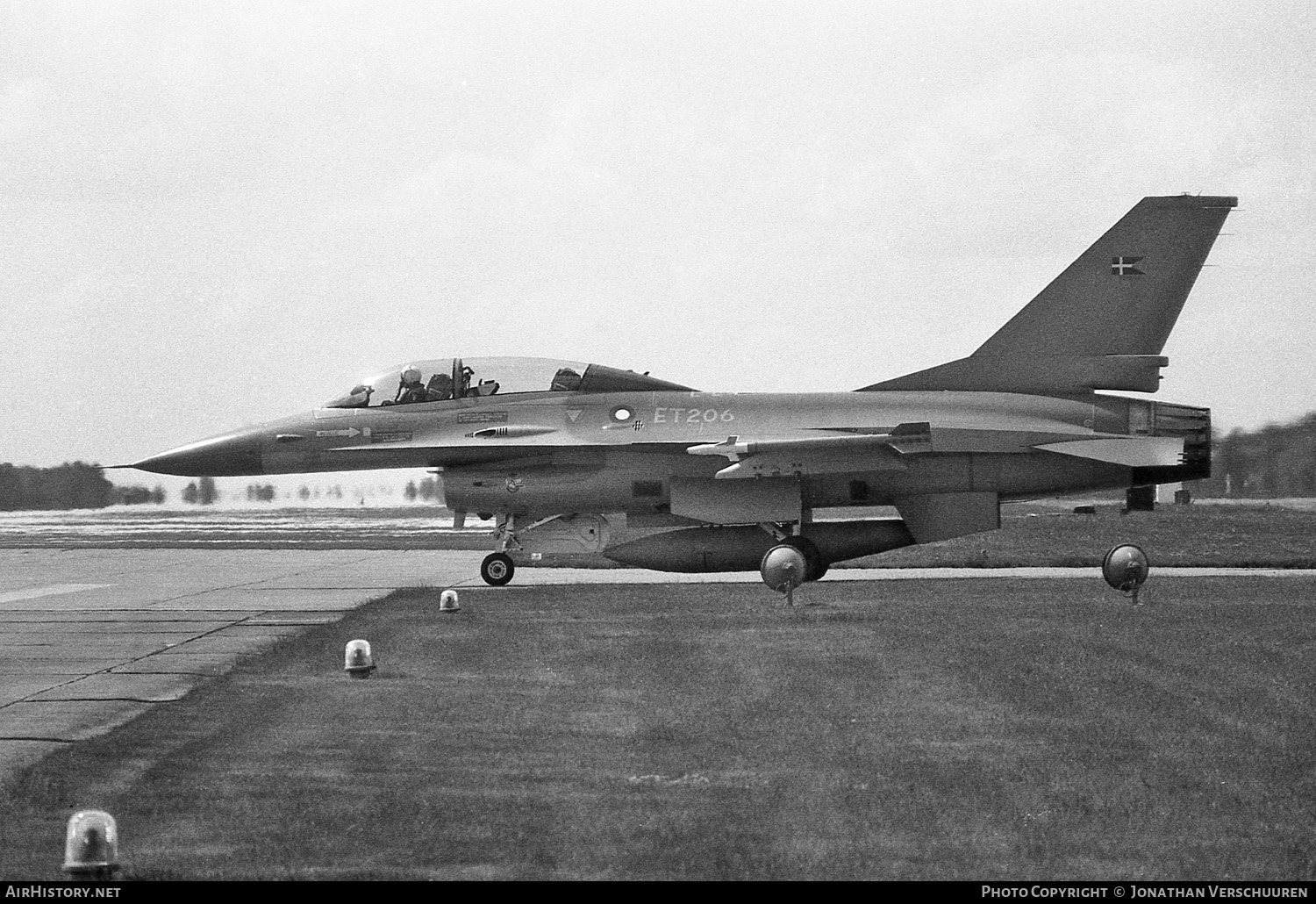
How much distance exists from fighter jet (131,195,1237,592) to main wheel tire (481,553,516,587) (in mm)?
28

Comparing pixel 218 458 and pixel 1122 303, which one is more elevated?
pixel 1122 303

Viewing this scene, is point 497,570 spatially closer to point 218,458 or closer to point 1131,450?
point 218,458

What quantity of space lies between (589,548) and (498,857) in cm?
1449

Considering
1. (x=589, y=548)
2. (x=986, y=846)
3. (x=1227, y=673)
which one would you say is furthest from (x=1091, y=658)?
(x=589, y=548)

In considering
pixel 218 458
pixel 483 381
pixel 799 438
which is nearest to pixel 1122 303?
pixel 799 438

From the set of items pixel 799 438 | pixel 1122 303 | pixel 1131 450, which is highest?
pixel 1122 303

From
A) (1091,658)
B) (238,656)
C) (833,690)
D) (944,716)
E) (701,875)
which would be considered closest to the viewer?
(701,875)

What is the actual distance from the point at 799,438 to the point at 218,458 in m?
8.40

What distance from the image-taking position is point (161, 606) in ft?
59.1

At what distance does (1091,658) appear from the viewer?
38.3 feet

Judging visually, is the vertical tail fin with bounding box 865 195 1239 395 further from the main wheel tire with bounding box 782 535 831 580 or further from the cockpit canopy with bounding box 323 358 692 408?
the cockpit canopy with bounding box 323 358 692 408

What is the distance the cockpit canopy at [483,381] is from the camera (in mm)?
20500

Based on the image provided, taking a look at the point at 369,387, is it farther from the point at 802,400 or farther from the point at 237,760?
the point at 237,760

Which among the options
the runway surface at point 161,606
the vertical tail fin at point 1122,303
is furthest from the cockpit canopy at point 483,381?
the vertical tail fin at point 1122,303
